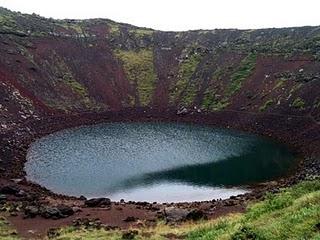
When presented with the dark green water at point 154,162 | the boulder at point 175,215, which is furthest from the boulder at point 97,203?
the boulder at point 175,215

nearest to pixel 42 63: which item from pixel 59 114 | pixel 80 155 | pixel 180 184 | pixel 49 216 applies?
pixel 59 114

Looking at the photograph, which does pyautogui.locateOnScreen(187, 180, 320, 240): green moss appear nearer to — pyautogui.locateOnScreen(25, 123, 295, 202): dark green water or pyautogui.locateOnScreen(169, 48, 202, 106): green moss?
pyautogui.locateOnScreen(25, 123, 295, 202): dark green water

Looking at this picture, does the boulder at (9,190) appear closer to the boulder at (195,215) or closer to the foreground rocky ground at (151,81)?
the foreground rocky ground at (151,81)

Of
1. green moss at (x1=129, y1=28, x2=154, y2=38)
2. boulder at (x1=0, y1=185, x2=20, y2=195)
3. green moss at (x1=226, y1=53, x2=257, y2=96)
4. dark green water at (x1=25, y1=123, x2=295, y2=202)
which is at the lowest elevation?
boulder at (x1=0, y1=185, x2=20, y2=195)

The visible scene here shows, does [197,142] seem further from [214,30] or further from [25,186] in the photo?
[214,30]

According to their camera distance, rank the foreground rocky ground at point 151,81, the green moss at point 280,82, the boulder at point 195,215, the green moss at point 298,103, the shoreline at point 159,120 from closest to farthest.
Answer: the boulder at point 195,215 → the shoreline at point 159,120 → the foreground rocky ground at point 151,81 → the green moss at point 298,103 → the green moss at point 280,82

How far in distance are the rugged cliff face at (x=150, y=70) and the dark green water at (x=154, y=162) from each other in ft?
37.8

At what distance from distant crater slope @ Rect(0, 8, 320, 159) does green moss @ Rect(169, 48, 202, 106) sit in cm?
21

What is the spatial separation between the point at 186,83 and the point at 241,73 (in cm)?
1225

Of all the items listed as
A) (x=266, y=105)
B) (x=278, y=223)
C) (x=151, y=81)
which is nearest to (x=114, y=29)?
(x=151, y=81)

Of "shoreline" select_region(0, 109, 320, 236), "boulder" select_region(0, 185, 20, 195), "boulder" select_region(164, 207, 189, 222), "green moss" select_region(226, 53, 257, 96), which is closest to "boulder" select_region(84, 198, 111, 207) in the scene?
"shoreline" select_region(0, 109, 320, 236)

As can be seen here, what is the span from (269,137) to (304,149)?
9.65 m

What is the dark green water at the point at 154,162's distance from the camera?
186 feet

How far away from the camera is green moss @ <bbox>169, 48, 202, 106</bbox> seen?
4173 inches
